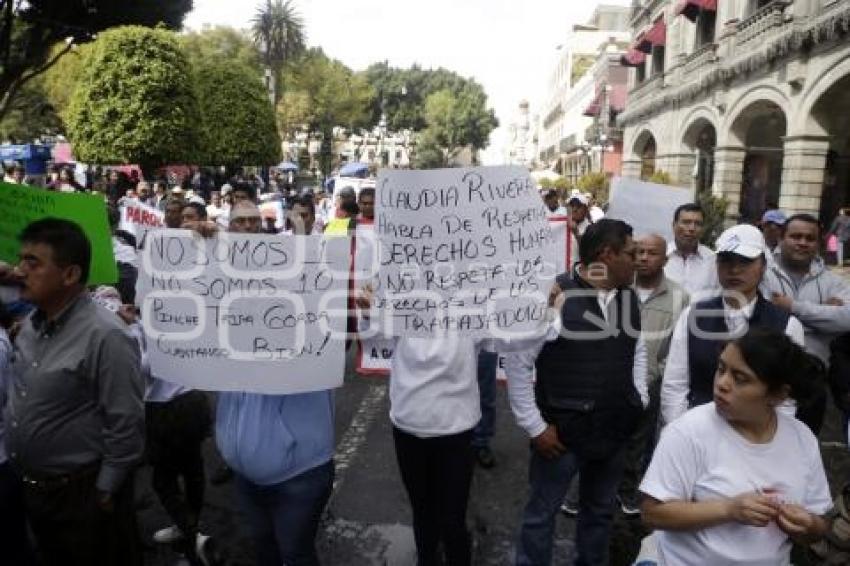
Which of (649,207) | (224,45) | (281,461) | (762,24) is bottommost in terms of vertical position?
(281,461)

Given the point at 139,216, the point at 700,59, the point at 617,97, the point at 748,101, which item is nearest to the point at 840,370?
the point at 139,216

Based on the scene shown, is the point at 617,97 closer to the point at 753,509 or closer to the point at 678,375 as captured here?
the point at 678,375

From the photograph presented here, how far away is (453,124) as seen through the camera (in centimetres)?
6838

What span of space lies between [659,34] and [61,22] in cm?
1928

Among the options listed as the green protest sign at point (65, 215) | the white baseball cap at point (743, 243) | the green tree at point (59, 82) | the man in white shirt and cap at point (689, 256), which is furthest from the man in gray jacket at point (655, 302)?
the green tree at point (59, 82)

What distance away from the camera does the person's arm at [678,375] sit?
2775 mm

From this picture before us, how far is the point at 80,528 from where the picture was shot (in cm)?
245

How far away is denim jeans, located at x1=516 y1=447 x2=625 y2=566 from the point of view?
2844 millimetres

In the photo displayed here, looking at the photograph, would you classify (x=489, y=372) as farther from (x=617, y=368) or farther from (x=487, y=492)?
(x=617, y=368)

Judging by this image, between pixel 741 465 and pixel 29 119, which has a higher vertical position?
pixel 29 119

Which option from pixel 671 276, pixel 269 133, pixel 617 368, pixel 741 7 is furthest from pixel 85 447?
pixel 269 133

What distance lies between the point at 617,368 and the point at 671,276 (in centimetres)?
170

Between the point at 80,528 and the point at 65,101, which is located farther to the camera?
the point at 65,101

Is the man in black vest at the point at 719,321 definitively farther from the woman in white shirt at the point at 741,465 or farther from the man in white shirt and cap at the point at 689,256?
the man in white shirt and cap at the point at 689,256
